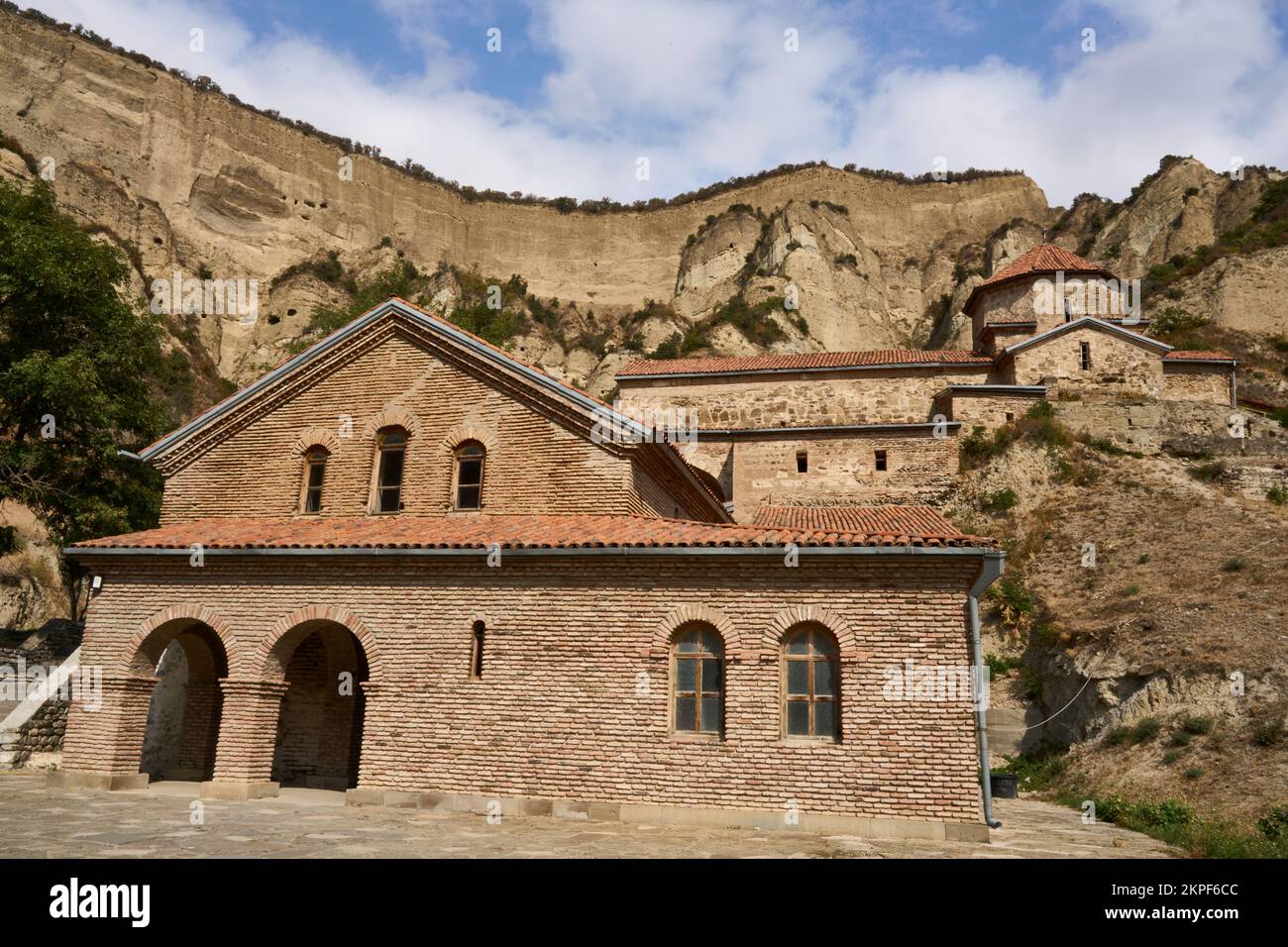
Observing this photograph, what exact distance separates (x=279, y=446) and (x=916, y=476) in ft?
75.4

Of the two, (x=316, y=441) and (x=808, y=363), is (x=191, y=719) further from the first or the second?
(x=808, y=363)

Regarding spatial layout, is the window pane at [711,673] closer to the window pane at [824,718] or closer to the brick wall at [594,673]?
the brick wall at [594,673]

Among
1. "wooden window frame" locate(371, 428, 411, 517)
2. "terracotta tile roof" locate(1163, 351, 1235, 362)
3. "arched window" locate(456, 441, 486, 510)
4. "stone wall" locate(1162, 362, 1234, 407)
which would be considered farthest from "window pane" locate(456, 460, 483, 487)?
"stone wall" locate(1162, 362, 1234, 407)

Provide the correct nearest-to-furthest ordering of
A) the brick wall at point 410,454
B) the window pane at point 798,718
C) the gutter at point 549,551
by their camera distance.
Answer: the gutter at point 549,551 < the window pane at point 798,718 < the brick wall at point 410,454

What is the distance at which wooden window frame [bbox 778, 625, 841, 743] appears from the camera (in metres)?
11.7

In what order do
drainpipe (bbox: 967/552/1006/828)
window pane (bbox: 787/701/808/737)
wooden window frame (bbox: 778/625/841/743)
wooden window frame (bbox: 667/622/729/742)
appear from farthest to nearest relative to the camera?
wooden window frame (bbox: 667/622/729/742) → window pane (bbox: 787/701/808/737) → wooden window frame (bbox: 778/625/841/743) → drainpipe (bbox: 967/552/1006/828)

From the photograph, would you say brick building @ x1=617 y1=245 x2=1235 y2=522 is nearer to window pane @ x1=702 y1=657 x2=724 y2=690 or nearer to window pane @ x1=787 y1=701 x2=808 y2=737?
window pane @ x1=702 y1=657 x2=724 y2=690

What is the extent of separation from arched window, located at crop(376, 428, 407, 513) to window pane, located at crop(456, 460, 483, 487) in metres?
1.14

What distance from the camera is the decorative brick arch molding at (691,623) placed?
39.8 ft

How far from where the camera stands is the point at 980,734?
1141cm

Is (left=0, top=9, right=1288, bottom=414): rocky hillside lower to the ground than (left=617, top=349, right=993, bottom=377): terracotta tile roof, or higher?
higher

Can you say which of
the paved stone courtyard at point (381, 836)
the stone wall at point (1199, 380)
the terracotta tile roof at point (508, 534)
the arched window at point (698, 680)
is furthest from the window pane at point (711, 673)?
the stone wall at point (1199, 380)

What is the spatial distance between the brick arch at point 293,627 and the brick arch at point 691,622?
4334 millimetres

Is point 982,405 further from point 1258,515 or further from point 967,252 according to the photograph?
point 967,252
